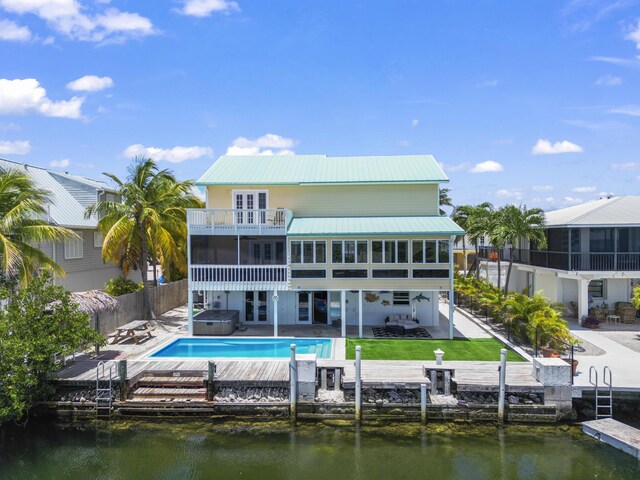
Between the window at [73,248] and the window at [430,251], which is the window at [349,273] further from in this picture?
the window at [73,248]

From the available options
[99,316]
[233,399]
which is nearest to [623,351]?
[233,399]

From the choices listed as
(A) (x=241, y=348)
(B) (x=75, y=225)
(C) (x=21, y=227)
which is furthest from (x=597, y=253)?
(B) (x=75, y=225)

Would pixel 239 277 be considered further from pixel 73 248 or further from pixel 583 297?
pixel 583 297

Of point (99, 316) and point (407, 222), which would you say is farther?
point (407, 222)

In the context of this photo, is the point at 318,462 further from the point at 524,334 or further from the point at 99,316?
the point at 99,316

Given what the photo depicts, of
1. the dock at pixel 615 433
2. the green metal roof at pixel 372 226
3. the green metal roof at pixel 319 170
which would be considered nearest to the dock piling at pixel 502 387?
the dock at pixel 615 433

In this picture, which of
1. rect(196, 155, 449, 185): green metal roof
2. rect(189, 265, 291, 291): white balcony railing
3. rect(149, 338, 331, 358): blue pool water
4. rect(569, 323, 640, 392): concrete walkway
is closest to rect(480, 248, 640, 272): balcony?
rect(569, 323, 640, 392): concrete walkway
